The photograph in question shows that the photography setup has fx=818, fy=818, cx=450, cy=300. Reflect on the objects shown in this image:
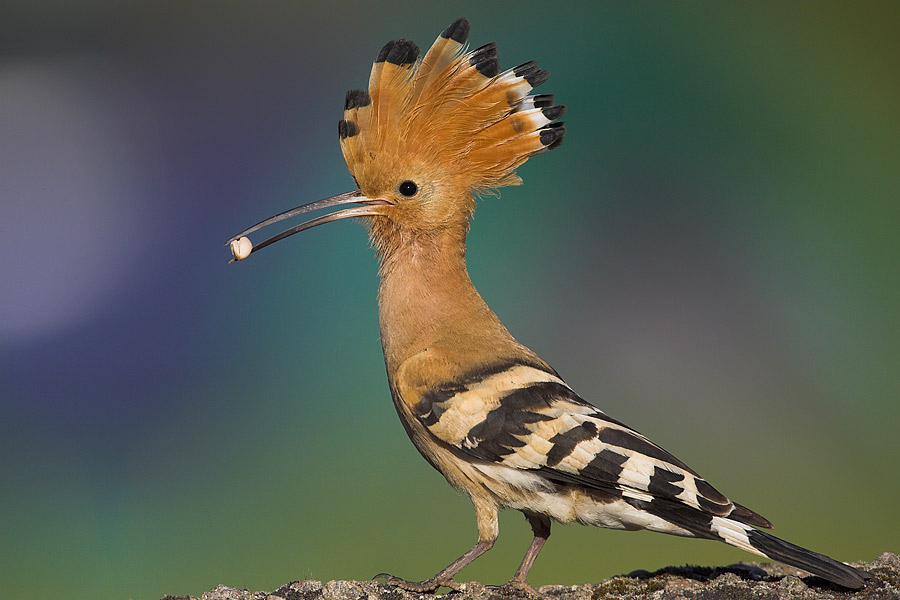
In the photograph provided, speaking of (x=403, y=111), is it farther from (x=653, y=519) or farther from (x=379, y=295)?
(x=653, y=519)

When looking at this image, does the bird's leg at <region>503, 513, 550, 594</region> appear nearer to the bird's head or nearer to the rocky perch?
the rocky perch

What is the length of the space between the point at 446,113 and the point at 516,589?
36.4 inches

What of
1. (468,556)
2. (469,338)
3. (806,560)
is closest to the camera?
(806,560)

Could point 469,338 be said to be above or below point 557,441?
above

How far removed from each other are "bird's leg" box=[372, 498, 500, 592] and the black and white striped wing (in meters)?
0.13

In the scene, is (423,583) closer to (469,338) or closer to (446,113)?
(469,338)

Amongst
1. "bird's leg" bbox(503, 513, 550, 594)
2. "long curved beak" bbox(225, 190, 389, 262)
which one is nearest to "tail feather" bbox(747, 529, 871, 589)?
"bird's leg" bbox(503, 513, 550, 594)

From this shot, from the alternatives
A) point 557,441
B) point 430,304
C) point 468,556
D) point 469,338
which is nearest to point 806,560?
point 557,441

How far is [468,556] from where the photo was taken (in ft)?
4.85

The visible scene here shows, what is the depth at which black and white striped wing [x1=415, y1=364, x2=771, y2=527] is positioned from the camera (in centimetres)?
139

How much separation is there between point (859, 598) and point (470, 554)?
664mm

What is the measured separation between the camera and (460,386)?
1497mm

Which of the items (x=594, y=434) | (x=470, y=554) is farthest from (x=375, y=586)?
(x=594, y=434)

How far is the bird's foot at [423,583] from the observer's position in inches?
58.2
